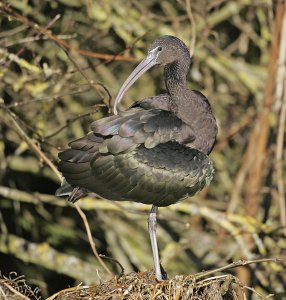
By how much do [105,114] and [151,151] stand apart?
10.4ft

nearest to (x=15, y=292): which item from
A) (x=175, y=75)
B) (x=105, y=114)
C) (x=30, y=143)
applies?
(x=30, y=143)

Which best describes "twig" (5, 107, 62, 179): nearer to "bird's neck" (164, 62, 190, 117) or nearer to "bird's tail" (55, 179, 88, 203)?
"bird's tail" (55, 179, 88, 203)

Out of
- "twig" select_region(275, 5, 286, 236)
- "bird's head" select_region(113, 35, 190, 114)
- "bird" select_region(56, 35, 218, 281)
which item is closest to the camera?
"bird" select_region(56, 35, 218, 281)

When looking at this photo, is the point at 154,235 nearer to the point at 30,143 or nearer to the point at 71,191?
the point at 71,191

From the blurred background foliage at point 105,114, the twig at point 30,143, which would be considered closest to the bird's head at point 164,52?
the twig at point 30,143

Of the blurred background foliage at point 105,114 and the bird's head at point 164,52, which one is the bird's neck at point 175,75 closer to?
the bird's head at point 164,52

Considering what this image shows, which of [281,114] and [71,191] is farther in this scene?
[281,114]

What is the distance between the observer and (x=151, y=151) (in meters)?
8.05

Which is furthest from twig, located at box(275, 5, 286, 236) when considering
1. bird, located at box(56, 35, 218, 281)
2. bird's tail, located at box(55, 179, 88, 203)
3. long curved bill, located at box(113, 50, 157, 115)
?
bird's tail, located at box(55, 179, 88, 203)

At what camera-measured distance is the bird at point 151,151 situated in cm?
793

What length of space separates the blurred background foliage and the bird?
1.24 meters

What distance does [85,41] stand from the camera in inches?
437

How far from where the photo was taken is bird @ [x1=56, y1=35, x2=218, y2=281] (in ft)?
26.0

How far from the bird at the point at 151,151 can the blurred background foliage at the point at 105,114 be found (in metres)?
1.24
